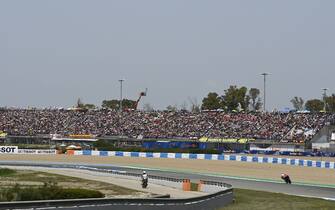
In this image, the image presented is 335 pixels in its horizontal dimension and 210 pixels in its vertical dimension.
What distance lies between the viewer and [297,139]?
95125 mm

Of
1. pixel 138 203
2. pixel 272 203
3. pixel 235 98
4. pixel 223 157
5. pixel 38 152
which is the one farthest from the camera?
pixel 235 98

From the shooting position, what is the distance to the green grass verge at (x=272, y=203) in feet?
95.5

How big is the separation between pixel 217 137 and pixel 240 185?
5748cm

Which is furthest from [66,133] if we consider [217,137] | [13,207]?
[13,207]

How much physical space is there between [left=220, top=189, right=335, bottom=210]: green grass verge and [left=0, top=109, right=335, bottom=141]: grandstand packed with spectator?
60376mm

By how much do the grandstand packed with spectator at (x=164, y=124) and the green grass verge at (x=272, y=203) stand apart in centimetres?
6038

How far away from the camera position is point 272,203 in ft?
103

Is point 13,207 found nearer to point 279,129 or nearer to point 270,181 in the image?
point 270,181

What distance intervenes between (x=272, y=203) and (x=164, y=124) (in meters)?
82.2

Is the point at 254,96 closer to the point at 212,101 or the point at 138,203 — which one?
the point at 212,101

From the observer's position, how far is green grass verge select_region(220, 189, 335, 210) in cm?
2912

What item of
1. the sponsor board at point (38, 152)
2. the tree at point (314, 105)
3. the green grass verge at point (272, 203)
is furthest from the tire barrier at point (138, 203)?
the tree at point (314, 105)

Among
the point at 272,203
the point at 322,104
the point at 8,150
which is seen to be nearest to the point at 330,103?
the point at 322,104

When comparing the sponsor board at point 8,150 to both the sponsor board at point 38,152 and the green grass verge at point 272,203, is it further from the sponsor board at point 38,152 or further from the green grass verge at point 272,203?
the green grass verge at point 272,203
